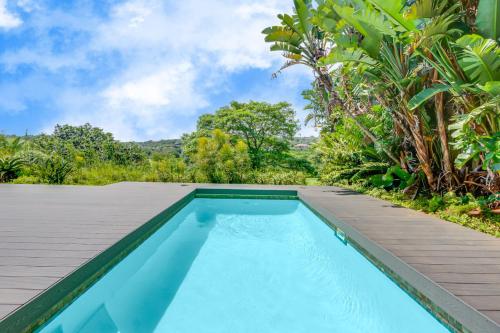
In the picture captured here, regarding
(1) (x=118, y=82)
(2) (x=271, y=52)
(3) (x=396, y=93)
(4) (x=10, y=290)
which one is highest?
(1) (x=118, y=82)

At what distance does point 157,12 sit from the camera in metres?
9.59

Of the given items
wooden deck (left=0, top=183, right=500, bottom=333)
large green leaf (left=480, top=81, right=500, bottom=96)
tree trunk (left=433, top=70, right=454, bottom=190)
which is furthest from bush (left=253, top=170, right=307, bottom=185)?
large green leaf (left=480, top=81, right=500, bottom=96)

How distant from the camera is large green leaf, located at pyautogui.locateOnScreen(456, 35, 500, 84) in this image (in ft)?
11.4

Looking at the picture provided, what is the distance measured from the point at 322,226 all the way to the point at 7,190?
695 cm

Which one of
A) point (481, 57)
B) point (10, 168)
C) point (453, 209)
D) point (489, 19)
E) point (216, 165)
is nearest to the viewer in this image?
point (481, 57)

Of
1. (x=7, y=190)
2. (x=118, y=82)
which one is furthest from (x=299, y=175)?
(x=118, y=82)

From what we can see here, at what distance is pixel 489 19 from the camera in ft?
13.0

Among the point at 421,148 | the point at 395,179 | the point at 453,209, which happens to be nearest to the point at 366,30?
the point at 421,148

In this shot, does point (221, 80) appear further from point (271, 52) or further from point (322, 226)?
point (322, 226)

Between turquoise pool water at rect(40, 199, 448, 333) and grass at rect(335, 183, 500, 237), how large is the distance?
1.69 m

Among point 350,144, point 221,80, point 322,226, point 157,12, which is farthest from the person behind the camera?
point 221,80

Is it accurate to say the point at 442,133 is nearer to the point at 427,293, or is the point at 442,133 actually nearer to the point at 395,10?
the point at 395,10

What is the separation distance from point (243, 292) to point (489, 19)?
15.6 feet

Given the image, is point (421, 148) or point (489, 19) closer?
point (489, 19)
